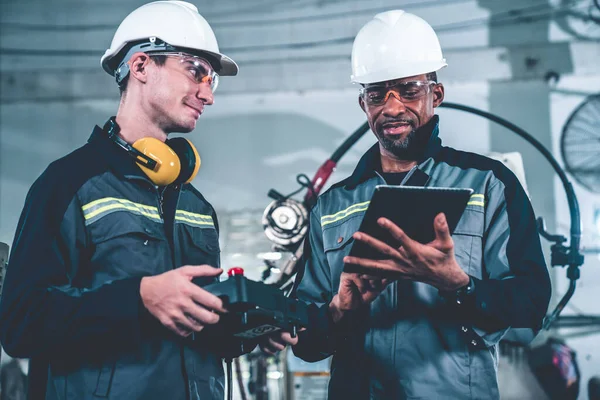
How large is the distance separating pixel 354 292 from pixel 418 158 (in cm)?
54

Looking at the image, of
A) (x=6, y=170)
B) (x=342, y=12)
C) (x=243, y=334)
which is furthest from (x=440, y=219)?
(x=6, y=170)

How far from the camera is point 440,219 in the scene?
1395 millimetres

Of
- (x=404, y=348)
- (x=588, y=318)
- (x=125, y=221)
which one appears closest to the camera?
(x=125, y=221)

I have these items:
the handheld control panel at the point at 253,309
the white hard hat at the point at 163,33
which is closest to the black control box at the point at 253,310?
the handheld control panel at the point at 253,309

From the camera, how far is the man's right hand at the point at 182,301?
133cm

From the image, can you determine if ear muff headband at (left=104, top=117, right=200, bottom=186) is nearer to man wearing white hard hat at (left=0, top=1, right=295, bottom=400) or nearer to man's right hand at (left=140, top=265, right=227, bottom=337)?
man wearing white hard hat at (left=0, top=1, right=295, bottom=400)

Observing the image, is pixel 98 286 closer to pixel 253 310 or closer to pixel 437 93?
pixel 253 310

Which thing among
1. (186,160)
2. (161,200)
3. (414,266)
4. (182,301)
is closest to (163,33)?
(186,160)

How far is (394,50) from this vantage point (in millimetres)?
2016

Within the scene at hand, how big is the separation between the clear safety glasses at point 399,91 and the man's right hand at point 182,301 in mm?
900

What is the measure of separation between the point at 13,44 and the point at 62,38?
423 mm

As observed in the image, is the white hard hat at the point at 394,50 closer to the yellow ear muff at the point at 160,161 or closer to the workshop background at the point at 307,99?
the yellow ear muff at the point at 160,161

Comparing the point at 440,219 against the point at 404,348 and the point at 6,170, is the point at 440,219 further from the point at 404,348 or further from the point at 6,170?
the point at 6,170

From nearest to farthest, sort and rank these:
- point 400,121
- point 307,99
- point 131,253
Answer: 1. point 131,253
2. point 400,121
3. point 307,99
